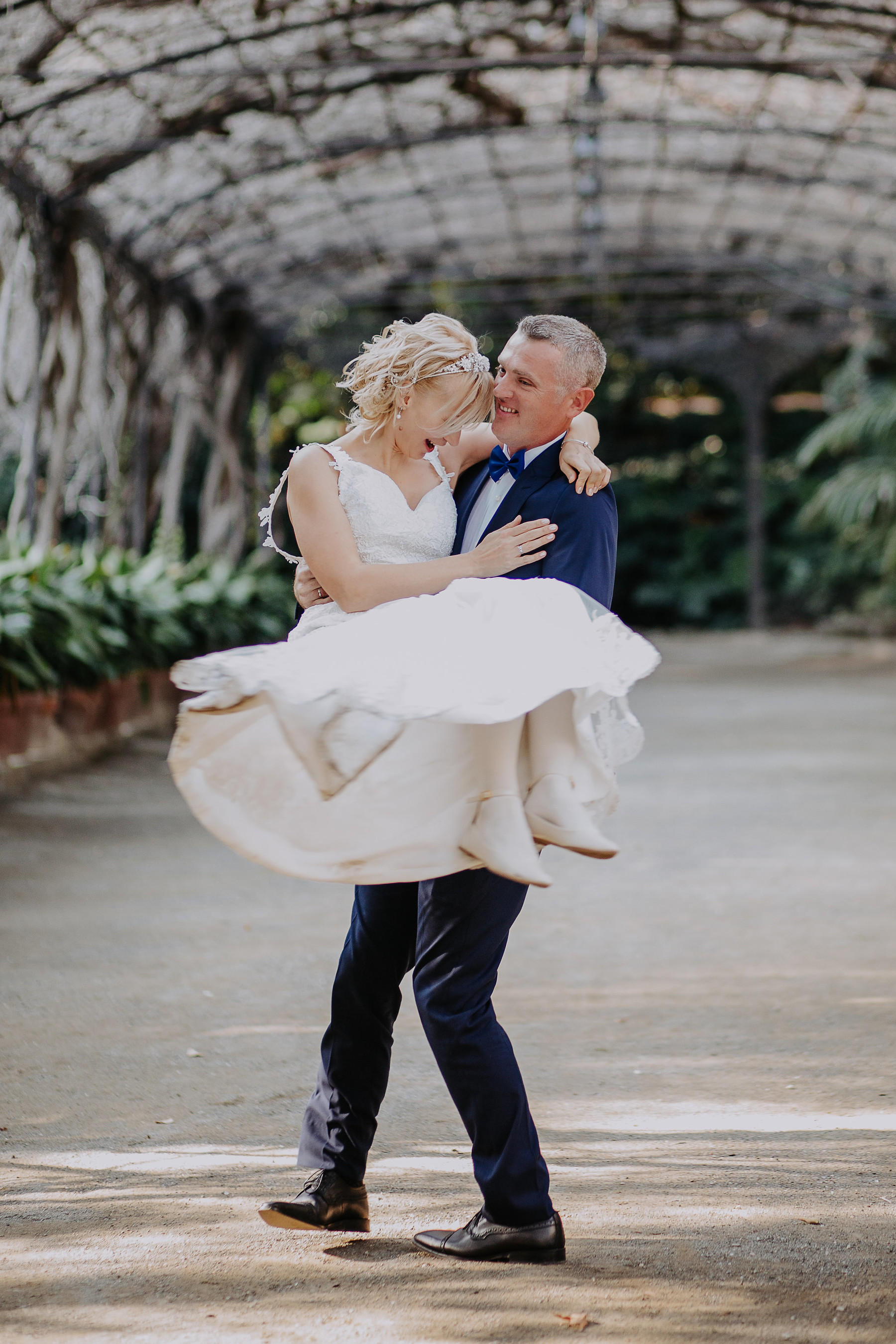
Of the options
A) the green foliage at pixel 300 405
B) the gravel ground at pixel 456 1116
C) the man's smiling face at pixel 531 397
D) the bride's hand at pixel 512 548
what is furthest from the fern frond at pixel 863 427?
the bride's hand at pixel 512 548

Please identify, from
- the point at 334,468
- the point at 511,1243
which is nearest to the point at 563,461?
the point at 334,468

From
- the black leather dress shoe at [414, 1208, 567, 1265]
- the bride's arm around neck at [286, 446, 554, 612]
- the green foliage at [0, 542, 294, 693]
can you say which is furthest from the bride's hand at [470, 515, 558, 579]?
the green foliage at [0, 542, 294, 693]

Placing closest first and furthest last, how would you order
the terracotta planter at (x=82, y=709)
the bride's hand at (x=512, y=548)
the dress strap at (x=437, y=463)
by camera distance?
the bride's hand at (x=512, y=548), the dress strap at (x=437, y=463), the terracotta planter at (x=82, y=709)

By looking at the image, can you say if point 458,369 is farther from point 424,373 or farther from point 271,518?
point 271,518

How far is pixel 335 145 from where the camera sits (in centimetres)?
983

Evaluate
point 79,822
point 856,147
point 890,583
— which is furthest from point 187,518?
point 79,822

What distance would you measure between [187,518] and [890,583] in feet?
30.9

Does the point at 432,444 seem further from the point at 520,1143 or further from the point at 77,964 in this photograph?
the point at 77,964

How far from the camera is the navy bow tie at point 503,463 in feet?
7.57

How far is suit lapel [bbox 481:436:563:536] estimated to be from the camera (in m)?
2.26

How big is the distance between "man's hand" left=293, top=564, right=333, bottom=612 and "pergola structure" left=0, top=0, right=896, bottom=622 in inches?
224

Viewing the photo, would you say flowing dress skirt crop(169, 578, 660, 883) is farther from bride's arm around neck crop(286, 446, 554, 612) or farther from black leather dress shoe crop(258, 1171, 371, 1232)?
black leather dress shoe crop(258, 1171, 371, 1232)

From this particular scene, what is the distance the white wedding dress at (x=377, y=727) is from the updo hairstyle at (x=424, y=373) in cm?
32

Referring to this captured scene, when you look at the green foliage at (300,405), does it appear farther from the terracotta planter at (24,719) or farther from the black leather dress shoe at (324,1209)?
the black leather dress shoe at (324,1209)
